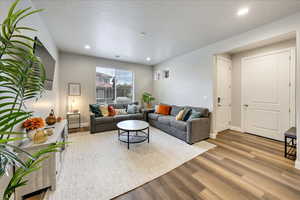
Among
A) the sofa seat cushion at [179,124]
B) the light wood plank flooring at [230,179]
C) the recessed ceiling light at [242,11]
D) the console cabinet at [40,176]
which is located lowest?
the light wood plank flooring at [230,179]

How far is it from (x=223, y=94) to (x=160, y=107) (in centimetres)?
214

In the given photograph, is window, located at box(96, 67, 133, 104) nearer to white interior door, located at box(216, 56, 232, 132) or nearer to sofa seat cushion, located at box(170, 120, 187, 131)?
sofa seat cushion, located at box(170, 120, 187, 131)

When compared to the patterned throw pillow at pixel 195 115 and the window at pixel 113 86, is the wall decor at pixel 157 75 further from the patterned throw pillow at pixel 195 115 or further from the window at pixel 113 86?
the patterned throw pillow at pixel 195 115

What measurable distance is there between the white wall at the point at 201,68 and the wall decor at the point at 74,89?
3365 mm

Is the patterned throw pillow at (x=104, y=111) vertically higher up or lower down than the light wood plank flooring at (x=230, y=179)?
higher up

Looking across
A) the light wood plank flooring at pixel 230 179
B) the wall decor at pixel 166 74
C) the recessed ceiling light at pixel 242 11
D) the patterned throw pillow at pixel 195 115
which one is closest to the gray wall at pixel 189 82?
the wall decor at pixel 166 74

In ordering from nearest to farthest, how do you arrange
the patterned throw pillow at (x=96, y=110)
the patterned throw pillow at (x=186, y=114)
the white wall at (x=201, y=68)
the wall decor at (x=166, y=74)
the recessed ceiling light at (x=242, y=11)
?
the recessed ceiling light at (x=242, y=11), the white wall at (x=201, y=68), the patterned throw pillow at (x=186, y=114), the patterned throw pillow at (x=96, y=110), the wall decor at (x=166, y=74)

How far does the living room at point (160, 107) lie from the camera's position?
1518 millimetres

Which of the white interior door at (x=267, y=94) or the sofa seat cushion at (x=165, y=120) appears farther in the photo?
the sofa seat cushion at (x=165, y=120)

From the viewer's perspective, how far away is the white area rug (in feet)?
5.32

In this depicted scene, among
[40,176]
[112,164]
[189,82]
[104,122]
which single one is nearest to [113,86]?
[104,122]

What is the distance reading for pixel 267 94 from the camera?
326 centimetres

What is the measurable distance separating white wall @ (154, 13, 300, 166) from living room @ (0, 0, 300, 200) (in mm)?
28

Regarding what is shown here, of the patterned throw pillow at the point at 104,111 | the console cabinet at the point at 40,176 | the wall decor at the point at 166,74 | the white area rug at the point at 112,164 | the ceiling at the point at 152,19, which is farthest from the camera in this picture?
the wall decor at the point at 166,74
